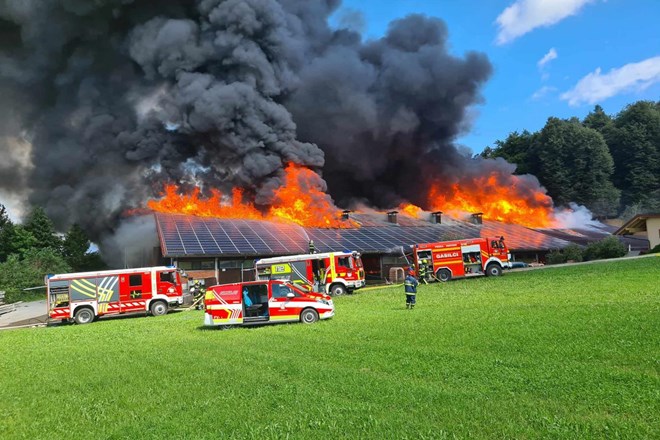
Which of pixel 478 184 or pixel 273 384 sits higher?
pixel 478 184

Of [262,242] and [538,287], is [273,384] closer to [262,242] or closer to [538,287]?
[538,287]

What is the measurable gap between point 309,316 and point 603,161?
65182 mm

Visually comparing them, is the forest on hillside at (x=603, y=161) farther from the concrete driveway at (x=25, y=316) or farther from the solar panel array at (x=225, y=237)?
the concrete driveway at (x=25, y=316)

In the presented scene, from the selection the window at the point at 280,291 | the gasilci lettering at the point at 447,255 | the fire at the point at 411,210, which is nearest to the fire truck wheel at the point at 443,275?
the gasilci lettering at the point at 447,255

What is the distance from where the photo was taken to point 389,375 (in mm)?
7105

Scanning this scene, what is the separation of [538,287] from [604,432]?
15080 millimetres

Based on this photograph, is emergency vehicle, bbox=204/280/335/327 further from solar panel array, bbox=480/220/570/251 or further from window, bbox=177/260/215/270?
solar panel array, bbox=480/220/570/251

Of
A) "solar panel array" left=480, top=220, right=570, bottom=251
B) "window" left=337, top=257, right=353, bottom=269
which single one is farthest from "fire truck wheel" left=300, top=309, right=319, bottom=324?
"solar panel array" left=480, top=220, right=570, bottom=251

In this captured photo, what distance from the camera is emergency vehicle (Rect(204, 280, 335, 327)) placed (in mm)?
14578

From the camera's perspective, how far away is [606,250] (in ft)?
112

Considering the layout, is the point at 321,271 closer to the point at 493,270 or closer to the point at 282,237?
the point at 282,237

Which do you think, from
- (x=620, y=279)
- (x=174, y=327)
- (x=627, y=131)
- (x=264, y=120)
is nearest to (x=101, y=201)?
(x=264, y=120)

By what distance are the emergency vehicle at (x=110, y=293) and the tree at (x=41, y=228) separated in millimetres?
30241

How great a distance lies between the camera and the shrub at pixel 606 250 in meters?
33.7
